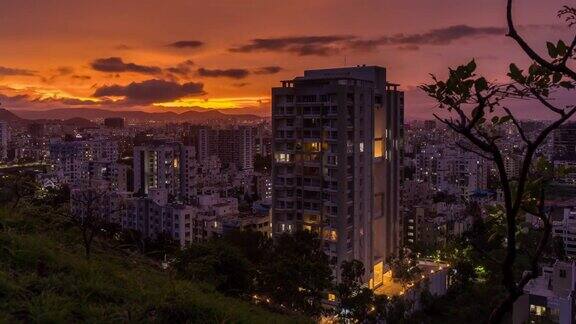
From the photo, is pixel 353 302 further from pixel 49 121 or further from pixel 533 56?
pixel 49 121

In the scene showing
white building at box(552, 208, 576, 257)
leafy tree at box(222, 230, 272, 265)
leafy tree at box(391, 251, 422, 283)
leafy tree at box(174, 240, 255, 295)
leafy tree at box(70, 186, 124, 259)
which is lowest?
leafy tree at box(391, 251, 422, 283)

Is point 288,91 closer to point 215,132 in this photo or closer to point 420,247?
point 420,247

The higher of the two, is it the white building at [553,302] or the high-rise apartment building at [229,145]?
the high-rise apartment building at [229,145]

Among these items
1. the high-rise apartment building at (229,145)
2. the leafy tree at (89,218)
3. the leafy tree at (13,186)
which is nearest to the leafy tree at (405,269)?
the leafy tree at (89,218)

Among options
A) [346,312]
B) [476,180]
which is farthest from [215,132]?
[346,312]

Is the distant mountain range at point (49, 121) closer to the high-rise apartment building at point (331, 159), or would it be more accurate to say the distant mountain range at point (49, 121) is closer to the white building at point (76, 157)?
the white building at point (76, 157)

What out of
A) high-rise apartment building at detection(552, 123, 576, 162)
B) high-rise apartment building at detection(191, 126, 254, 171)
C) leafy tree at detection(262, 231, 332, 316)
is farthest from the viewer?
high-rise apartment building at detection(191, 126, 254, 171)

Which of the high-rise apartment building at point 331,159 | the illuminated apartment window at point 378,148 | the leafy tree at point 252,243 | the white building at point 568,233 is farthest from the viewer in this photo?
the white building at point 568,233

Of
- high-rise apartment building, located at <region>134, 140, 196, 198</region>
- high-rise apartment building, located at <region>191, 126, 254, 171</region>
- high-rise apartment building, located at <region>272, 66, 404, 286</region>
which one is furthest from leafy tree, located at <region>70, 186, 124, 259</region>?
high-rise apartment building, located at <region>191, 126, 254, 171</region>

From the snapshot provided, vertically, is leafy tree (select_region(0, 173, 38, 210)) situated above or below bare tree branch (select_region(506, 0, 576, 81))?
below

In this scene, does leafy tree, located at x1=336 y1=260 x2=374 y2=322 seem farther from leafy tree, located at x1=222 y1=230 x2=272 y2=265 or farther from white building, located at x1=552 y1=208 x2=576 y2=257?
white building, located at x1=552 y1=208 x2=576 y2=257
